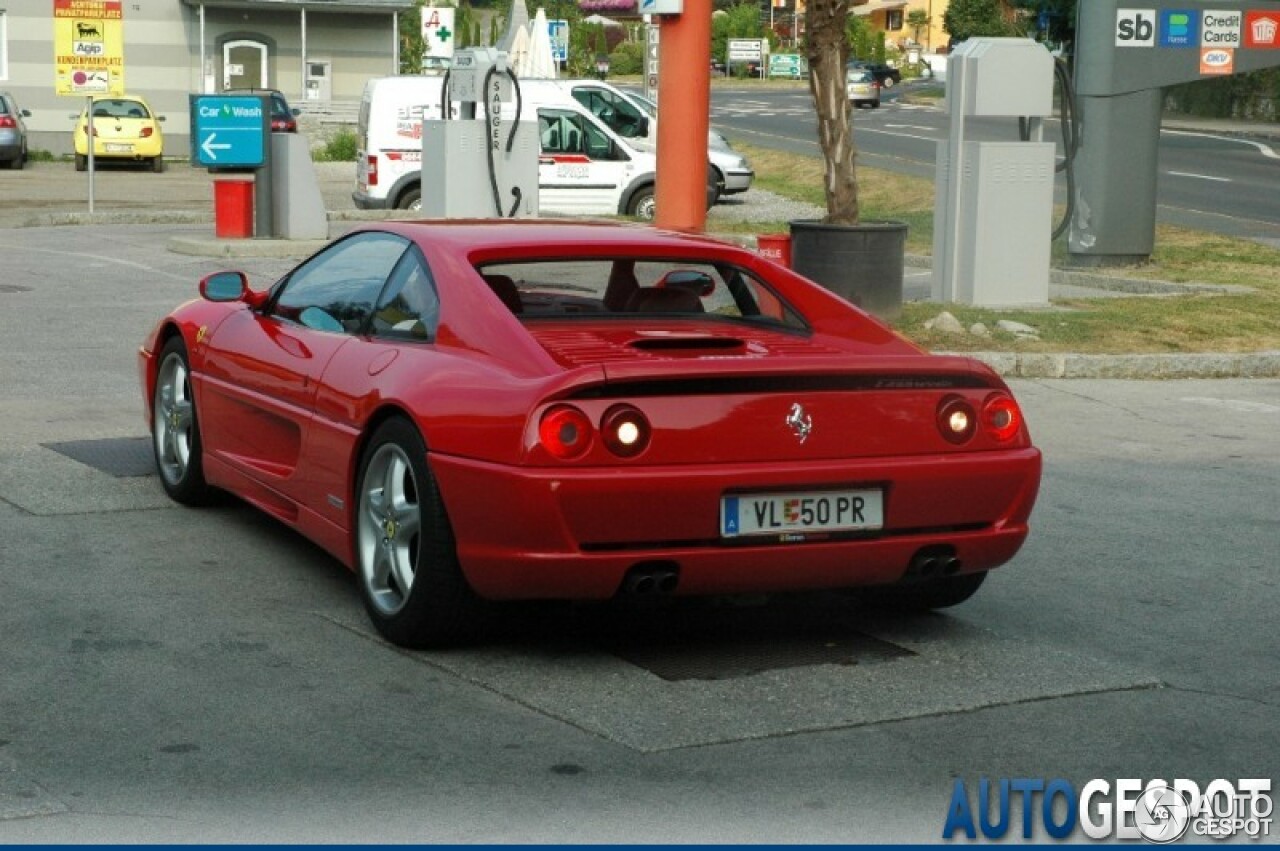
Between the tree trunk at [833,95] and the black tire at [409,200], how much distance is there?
1142 centimetres

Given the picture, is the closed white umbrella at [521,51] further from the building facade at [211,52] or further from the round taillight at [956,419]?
the round taillight at [956,419]

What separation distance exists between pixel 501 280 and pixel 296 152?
49.9 feet

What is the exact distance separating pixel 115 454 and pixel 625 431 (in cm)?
447

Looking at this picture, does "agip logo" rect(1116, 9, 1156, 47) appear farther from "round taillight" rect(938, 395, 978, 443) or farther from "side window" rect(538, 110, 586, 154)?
"round taillight" rect(938, 395, 978, 443)

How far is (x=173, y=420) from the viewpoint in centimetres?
848

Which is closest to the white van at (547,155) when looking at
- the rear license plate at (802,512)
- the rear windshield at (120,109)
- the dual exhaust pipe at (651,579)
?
the rear windshield at (120,109)

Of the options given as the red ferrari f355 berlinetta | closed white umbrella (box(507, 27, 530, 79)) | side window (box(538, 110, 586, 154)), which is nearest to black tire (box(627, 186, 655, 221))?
side window (box(538, 110, 586, 154))

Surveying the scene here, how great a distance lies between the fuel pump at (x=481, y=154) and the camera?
842 inches

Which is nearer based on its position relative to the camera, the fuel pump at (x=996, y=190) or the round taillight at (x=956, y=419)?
the round taillight at (x=956, y=419)

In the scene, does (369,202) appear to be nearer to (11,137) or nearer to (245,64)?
(11,137)

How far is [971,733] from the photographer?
5.42 meters

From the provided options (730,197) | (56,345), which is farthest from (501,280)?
(730,197)

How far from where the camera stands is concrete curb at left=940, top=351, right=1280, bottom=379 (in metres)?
13.2

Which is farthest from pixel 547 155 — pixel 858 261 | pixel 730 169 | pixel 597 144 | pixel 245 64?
pixel 245 64
